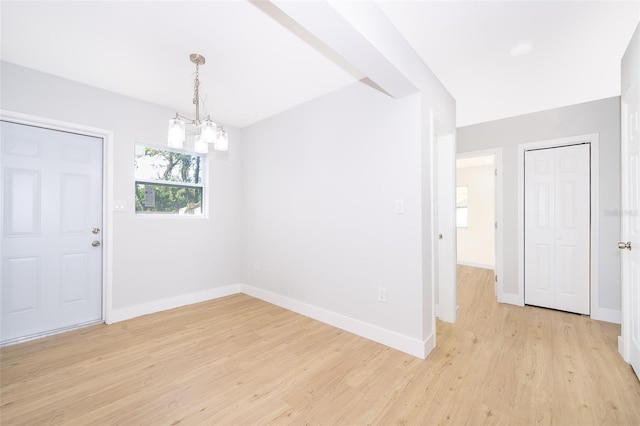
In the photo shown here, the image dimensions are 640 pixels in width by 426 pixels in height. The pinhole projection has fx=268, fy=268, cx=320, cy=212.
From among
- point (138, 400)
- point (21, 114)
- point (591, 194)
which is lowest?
point (138, 400)

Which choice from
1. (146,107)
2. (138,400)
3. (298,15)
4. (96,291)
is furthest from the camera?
(146,107)

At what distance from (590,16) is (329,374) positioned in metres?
3.23

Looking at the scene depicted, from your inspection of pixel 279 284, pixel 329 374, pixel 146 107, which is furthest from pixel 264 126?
pixel 329 374

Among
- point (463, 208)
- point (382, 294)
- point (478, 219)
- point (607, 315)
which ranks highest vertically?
point (463, 208)

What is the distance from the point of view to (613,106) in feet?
10.1

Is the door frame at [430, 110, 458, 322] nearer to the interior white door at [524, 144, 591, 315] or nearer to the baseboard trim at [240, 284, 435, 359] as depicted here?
the baseboard trim at [240, 284, 435, 359]

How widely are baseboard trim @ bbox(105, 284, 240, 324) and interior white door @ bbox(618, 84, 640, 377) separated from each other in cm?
429

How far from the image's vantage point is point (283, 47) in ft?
7.27

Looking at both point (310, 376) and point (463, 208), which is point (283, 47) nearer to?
point (310, 376)

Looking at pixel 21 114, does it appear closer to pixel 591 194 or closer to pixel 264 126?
pixel 264 126

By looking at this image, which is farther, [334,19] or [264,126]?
[264,126]

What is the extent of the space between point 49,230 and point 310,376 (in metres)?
3.03

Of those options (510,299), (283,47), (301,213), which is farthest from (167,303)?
(510,299)

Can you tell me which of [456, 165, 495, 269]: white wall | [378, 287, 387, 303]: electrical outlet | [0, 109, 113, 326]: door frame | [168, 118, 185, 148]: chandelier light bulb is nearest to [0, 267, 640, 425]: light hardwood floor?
[0, 109, 113, 326]: door frame
